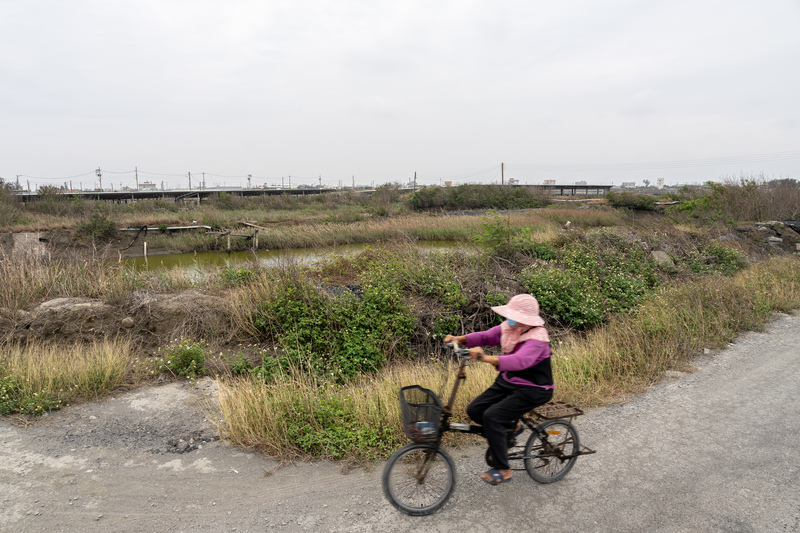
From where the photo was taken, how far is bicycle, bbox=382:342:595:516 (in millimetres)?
3296

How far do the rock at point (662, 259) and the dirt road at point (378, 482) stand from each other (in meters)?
9.67

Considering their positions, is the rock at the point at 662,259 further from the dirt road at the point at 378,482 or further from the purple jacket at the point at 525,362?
the purple jacket at the point at 525,362

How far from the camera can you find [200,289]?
10.5 meters

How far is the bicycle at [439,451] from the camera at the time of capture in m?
3.30

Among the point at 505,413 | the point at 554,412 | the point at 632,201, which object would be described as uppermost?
the point at 632,201

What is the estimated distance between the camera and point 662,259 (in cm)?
1461

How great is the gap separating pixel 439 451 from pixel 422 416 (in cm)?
34

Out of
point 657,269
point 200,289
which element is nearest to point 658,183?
point 657,269

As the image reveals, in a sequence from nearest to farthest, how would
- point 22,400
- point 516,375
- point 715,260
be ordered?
1. point 516,375
2. point 22,400
3. point 715,260

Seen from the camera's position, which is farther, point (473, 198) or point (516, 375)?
point (473, 198)

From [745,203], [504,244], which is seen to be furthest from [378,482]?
[745,203]

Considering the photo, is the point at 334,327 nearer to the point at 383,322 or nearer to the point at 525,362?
the point at 383,322

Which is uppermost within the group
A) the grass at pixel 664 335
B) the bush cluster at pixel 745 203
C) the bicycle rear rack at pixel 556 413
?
the bush cluster at pixel 745 203

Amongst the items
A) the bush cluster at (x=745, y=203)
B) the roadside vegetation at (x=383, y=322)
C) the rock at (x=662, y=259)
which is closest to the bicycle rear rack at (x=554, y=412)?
the roadside vegetation at (x=383, y=322)
